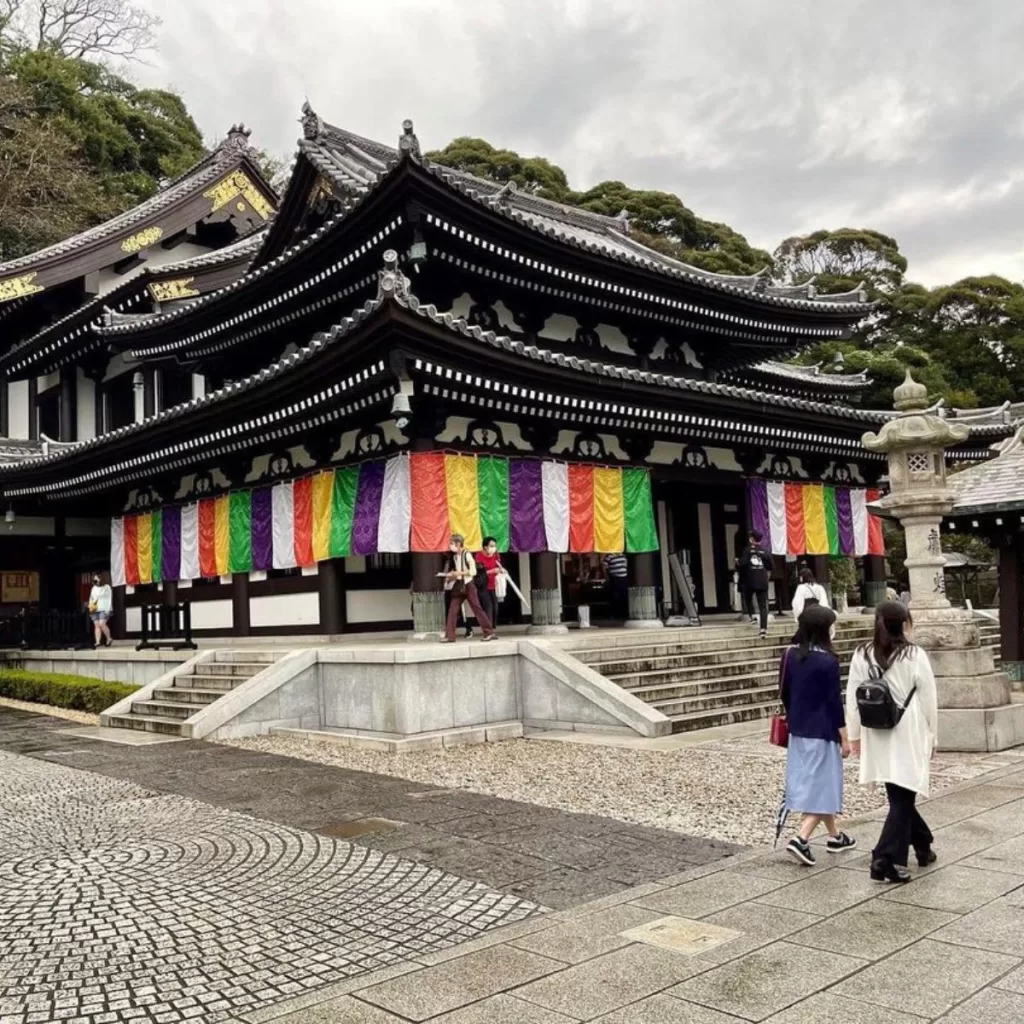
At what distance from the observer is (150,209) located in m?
24.6

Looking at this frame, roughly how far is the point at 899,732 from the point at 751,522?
1362 centimetres

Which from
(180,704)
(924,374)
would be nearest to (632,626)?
(180,704)

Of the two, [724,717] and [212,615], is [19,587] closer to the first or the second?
[212,615]

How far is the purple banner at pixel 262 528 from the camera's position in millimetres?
16828

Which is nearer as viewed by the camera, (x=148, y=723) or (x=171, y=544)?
(x=148, y=723)

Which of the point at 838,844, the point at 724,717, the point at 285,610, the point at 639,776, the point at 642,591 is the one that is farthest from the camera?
the point at 642,591

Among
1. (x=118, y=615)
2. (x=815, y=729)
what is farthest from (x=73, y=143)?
(x=815, y=729)

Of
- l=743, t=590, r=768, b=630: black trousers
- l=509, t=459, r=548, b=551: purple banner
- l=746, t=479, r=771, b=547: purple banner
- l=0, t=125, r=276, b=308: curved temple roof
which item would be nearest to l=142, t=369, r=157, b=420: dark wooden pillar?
l=0, t=125, r=276, b=308: curved temple roof

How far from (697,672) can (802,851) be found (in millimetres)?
8226

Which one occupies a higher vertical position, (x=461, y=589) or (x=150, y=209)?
(x=150, y=209)

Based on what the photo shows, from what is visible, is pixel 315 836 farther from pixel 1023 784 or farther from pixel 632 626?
pixel 632 626

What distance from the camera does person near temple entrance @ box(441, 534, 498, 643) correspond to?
44.7 ft

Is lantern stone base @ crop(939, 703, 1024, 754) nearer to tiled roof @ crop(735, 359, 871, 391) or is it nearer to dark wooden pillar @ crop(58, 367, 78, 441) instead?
tiled roof @ crop(735, 359, 871, 391)

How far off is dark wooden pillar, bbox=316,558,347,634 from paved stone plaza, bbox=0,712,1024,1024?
25.0ft
